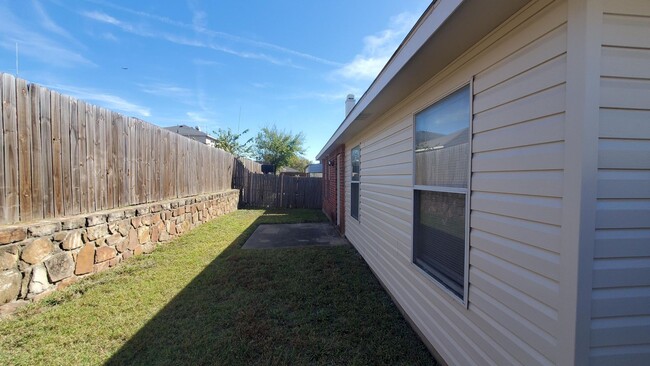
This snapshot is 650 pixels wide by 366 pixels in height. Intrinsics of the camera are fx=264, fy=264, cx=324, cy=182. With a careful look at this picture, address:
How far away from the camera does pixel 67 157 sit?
3.62 m

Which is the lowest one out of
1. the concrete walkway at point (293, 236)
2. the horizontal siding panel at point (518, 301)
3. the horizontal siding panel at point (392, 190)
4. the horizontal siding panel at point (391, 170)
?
the concrete walkway at point (293, 236)

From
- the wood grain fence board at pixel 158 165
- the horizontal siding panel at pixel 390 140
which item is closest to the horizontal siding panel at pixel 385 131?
the horizontal siding panel at pixel 390 140

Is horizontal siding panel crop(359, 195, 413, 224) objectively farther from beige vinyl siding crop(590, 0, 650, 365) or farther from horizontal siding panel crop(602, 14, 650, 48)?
horizontal siding panel crop(602, 14, 650, 48)

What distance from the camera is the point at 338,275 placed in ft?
13.7

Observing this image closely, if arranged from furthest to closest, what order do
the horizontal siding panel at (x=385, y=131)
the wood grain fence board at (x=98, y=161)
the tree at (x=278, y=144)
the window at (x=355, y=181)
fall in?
the tree at (x=278, y=144) < the window at (x=355, y=181) < the wood grain fence board at (x=98, y=161) < the horizontal siding panel at (x=385, y=131)

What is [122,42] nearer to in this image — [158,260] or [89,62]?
[89,62]

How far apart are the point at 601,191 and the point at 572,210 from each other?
5.6 inches

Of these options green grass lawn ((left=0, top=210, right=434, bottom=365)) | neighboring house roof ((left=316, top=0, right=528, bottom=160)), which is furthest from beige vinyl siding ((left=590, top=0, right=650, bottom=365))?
green grass lawn ((left=0, top=210, right=434, bottom=365))

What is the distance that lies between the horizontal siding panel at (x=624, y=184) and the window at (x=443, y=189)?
81 centimetres

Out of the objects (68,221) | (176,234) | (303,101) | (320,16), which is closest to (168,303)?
(68,221)

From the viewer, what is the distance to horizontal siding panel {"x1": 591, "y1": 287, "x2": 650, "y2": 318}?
1.17 m

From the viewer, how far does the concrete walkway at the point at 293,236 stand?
606 cm

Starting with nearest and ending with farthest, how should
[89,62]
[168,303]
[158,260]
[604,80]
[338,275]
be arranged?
[604,80], [168,303], [338,275], [158,260], [89,62]

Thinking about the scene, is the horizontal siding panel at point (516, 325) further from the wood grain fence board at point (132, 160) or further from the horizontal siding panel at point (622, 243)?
the wood grain fence board at point (132, 160)
